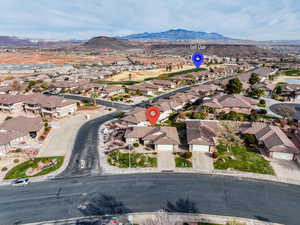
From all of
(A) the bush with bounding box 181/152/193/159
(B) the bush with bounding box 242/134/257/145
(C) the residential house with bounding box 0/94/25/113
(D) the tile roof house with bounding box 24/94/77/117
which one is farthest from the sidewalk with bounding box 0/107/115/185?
(B) the bush with bounding box 242/134/257/145

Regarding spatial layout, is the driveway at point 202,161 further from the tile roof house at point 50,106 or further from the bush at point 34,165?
the tile roof house at point 50,106

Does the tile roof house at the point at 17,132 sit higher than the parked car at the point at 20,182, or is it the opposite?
the tile roof house at the point at 17,132

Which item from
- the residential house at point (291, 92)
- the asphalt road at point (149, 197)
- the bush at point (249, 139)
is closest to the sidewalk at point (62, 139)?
the asphalt road at point (149, 197)

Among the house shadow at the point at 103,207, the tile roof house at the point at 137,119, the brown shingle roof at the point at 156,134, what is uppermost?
the tile roof house at the point at 137,119

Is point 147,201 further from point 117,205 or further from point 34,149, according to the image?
point 34,149

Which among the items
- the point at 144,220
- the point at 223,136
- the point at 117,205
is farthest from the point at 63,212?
the point at 223,136

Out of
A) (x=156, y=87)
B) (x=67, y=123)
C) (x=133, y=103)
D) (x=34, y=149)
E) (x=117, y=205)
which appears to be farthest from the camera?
(x=156, y=87)

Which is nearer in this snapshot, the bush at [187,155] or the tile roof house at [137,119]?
the bush at [187,155]
